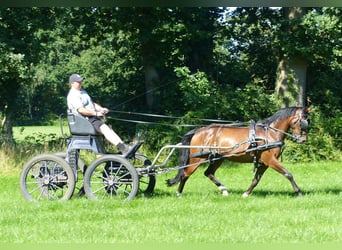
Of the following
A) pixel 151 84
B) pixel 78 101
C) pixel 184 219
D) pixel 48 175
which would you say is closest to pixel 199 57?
pixel 151 84

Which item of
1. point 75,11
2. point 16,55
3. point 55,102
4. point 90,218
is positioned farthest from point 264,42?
point 55,102

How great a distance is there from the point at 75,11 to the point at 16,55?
4.58 meters

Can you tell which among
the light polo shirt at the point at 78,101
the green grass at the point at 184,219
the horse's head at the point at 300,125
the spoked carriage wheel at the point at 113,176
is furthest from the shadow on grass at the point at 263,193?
the light polo shirt at the point at 78,101

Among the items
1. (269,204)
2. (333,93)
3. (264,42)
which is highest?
(264,42)

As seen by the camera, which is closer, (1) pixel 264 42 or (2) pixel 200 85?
(2) pixel 200 85

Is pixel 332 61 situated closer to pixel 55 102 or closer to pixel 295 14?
pixel 295 14

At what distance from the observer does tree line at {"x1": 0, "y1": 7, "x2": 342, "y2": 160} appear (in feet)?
54.2

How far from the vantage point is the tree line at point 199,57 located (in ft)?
54.2

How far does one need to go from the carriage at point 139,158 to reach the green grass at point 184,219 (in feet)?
1.01

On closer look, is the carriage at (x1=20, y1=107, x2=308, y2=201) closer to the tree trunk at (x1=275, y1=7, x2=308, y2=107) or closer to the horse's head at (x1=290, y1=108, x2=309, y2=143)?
the horse's head at (x1=290, y1=108, x2=309, y2=143)

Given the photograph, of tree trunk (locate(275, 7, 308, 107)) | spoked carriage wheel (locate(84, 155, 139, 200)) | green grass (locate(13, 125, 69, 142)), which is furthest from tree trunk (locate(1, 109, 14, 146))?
spoked carriage wheel (locate(84, 155, 139, 200))

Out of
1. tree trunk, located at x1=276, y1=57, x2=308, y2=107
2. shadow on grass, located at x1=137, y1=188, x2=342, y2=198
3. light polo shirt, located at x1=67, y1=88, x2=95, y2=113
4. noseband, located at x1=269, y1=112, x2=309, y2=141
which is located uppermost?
tree trunk, located at x1=276, y1=57, x2=308, y2=107

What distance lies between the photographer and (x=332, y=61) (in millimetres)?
19141

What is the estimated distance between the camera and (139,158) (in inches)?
360
